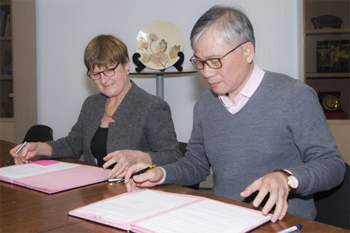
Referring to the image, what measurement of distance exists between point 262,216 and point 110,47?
1.30 metres

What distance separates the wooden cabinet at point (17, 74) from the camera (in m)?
4.10

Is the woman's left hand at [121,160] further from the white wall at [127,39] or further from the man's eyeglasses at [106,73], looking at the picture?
the white wall at [127,39]

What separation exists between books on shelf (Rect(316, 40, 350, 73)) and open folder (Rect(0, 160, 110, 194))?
2.75 m

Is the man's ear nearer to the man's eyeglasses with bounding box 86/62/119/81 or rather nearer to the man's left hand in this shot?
the man's left hand

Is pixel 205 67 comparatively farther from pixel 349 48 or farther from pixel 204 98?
pixel 349 48

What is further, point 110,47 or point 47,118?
point 47,118

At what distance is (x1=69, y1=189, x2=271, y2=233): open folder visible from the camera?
2.93ft

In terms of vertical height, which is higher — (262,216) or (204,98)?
(204,98)

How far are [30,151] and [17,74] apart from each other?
8.35 feet

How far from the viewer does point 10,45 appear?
4.12m

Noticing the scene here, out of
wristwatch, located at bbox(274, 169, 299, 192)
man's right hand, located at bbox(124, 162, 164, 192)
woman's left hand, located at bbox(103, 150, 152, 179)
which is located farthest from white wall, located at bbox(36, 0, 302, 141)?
wristwatch, located at bbox(274, 169, 299, 192)

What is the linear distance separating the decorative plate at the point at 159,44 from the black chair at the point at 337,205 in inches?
97.3

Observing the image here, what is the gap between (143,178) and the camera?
1257mm

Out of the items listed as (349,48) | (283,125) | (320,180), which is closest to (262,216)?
(320,180)
